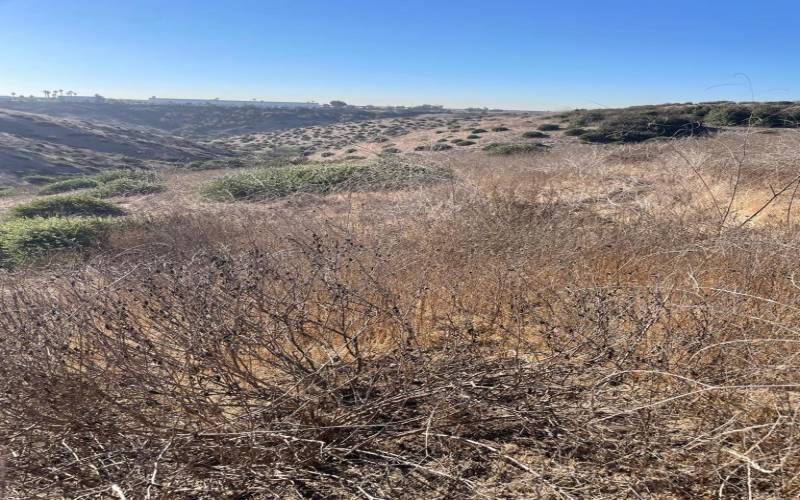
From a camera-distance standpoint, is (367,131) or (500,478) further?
(367,131)

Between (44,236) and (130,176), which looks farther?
(130,176)

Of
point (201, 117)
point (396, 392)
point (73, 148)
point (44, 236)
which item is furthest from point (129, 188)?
point (201, 117)

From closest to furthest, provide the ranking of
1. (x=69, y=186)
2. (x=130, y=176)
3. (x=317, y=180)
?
(x=317, y=180), (x=130, y=176), (x=69, y=186)

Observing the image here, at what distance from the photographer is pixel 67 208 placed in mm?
11594

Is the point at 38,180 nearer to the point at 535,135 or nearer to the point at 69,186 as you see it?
the point at 69,186

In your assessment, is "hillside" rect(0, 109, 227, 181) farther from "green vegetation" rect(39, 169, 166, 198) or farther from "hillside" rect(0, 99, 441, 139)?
"hillside" rect(0, 99, 441, 139)

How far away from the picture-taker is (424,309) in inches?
134

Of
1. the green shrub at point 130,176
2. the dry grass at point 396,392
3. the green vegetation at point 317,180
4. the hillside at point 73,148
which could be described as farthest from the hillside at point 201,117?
the dry grass at point 396,392

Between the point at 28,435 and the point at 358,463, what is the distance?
132 centimetres

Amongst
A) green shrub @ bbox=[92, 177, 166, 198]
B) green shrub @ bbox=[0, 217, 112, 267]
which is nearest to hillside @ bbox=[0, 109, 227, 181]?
green shrub @ bbox=[92, 177, 166, 198]

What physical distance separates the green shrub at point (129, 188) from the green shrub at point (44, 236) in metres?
5.12

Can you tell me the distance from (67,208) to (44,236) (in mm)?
3412

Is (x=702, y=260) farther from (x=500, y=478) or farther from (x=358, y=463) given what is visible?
(x=358, y=463)

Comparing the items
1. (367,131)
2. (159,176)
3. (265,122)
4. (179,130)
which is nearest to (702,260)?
(159,176)
